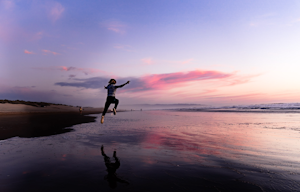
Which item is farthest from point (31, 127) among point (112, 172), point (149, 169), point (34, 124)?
point (149, 169)

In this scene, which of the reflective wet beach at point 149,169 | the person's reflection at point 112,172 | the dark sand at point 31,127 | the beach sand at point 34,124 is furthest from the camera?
the beach sand at point 34,124

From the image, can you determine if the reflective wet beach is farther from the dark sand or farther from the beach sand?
the beach sand

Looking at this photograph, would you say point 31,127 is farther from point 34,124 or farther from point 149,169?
point 149,169

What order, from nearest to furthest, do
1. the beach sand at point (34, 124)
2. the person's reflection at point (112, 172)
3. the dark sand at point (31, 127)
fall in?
1. the person's reflection at point (112, 172)
2. the dark sand at point (31, 127)
3. the beach sand at point (34, 124)

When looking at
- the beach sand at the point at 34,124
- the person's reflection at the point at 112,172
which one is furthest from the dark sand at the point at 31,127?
the person's reflection at the point at 112,172

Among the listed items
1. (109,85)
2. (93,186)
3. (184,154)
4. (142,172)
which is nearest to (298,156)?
(184,154)

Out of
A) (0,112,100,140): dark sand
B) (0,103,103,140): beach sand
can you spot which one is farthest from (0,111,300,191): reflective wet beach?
(0,103,103,140): beach sand

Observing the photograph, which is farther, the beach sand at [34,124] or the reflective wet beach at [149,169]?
the beach sand at [34,124]

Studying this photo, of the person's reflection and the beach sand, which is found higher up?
the beach sand

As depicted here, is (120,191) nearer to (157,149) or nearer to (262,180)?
(262,180)

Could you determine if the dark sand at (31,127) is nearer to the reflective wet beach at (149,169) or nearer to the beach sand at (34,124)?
the beach sand at (34,124)

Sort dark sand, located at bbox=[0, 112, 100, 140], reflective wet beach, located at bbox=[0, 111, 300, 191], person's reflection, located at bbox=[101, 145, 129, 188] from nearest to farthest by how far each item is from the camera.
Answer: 1. reflective wet beach, located at bbox=[0, 111, 300, 191]
2. person's reflection, located at bbox=[101, 145, 129, 188]
3. dark sand, located at bbox=[0, 112, 100, 140]

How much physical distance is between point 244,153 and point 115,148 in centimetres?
558

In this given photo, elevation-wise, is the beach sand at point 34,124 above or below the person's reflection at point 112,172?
above
